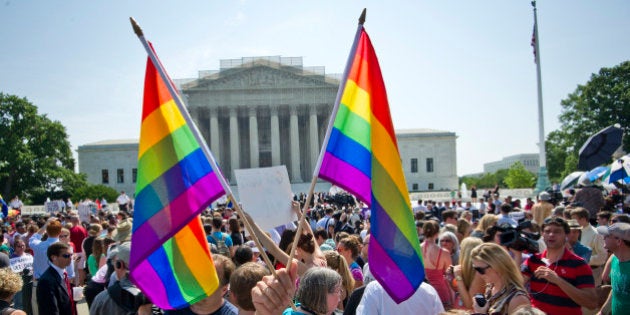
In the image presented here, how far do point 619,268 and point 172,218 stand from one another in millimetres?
A: 3878

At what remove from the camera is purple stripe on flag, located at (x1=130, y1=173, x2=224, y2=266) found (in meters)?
3.18

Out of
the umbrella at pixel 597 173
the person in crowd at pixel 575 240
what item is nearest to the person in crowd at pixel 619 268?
the person in crowd at pixel 575 240

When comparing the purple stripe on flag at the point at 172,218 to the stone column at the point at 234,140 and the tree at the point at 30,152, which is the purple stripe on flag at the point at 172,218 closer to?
the tree at the point at 30,152

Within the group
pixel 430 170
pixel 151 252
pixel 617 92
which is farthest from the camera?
pixel 430 170

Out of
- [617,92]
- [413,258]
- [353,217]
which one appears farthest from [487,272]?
[617,92]

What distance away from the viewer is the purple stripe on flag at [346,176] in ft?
11.6

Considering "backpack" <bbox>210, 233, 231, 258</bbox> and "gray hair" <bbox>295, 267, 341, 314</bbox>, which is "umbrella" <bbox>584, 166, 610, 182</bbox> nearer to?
"backpack" <bbox>210, 233, 231, 258</bbox>

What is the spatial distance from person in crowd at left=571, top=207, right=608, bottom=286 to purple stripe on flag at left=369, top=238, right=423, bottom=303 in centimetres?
426

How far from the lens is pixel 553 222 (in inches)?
181

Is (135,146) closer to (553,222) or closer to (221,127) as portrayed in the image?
(221,127)

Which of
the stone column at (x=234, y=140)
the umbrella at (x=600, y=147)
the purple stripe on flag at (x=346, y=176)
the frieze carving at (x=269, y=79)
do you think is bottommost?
the purple stripe on flag at (x=346, y=176)

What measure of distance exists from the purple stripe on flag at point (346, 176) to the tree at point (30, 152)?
2001 inches

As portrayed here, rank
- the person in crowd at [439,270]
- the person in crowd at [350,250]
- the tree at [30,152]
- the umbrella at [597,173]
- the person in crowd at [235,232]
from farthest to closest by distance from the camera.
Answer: the tree at [30,152]
the umbrella at [597,173]
the person in crowd at [235,232]
the person in crowd at [350,250]
the person in crowd at [439,270]

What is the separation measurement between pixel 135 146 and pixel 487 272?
69504 mm
